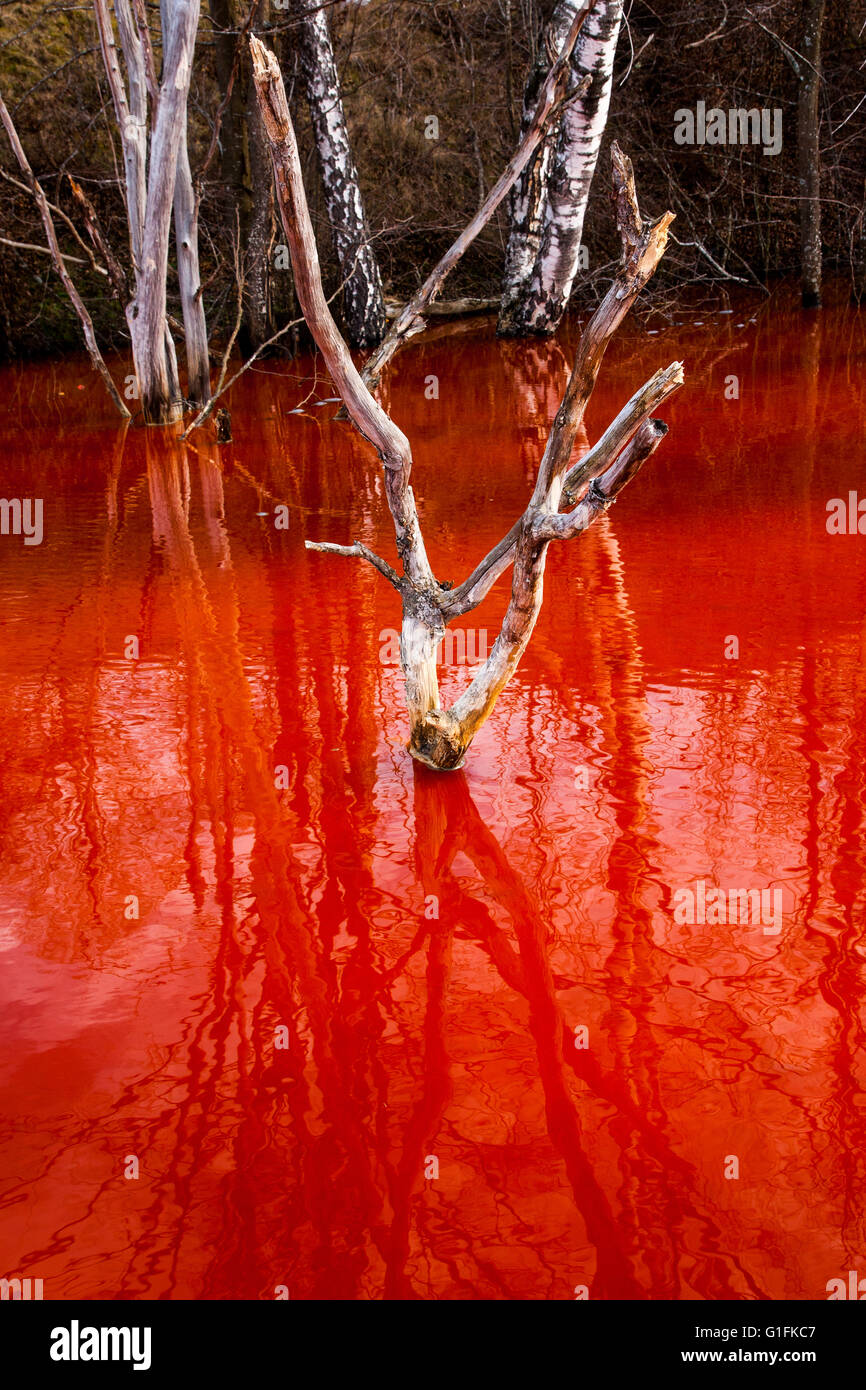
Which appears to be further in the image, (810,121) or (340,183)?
(340,183)

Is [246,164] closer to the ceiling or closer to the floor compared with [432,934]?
closer to the ceiling

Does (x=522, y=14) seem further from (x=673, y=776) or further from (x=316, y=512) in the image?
(x=673, y=776)

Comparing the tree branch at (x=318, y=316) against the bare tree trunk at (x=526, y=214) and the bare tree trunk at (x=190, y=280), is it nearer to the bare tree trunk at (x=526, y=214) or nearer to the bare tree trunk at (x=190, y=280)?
the bare tree trunk at (x=190, y=280)

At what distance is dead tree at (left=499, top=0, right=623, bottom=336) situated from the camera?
12336 mm

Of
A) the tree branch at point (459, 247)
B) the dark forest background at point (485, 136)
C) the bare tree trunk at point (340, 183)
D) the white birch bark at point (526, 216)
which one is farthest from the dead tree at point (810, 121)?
the tree branch at point (459, 247)

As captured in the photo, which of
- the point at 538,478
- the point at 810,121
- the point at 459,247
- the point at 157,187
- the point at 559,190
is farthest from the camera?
the point at 810,121

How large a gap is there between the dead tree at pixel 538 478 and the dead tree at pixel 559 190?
882cm

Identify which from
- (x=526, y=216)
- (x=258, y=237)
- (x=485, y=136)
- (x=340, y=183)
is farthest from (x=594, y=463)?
(x=485, y=136)

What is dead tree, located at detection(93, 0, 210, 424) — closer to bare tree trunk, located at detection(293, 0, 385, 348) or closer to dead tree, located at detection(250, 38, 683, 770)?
bare tree trunk, located at detection(293, 0, 385, 348)

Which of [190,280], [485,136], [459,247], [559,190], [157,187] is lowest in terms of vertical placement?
[459,247]

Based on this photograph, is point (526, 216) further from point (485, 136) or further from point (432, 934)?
point (432, 934)

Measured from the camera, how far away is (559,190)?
44.0 ft

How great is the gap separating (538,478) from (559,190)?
10383mm

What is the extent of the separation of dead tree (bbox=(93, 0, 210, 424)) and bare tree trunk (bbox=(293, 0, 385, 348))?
2.31 m
